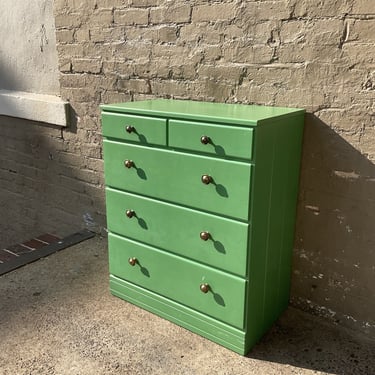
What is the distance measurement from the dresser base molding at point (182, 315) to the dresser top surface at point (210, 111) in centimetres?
103

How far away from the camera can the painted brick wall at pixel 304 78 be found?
87.3 inches

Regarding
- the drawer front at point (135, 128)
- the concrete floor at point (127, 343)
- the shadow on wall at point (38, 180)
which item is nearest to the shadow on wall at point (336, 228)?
the concrete floor at point (127, 343)

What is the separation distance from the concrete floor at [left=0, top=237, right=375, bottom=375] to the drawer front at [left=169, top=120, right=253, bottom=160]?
102 centimetres

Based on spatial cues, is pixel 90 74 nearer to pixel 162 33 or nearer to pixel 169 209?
pixel 162 33

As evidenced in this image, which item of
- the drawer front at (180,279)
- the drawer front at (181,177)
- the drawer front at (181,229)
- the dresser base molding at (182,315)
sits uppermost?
the drawer front at (181,177)

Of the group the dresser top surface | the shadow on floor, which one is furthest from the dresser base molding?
the dresser top surface

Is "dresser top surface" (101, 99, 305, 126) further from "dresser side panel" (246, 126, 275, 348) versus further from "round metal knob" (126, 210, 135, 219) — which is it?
"round metal knob" (126, 210, 135, 219)

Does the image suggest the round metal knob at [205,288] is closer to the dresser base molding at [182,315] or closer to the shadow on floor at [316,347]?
the dresser base molding at [182,315]

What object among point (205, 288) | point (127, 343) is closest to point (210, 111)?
point (205, 288)

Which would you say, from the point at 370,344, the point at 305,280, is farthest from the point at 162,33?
the point at 370,344

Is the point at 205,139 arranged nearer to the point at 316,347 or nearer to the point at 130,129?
the point at 130,129

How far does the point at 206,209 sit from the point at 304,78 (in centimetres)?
85

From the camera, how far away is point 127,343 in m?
2.36

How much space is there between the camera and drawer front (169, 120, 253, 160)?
6.52 ft
